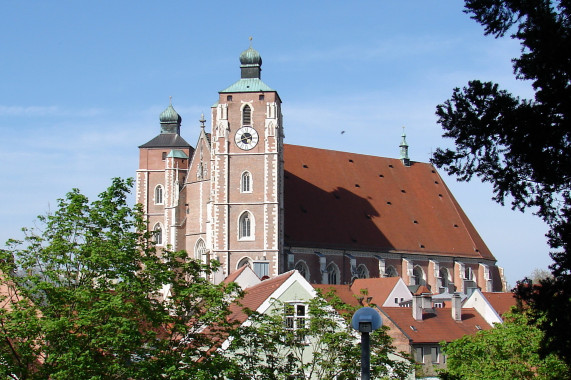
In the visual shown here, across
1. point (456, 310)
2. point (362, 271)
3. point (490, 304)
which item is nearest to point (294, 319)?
point (456, 310)

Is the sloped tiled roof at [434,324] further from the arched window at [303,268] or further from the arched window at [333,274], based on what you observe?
the arched window at [333,274]

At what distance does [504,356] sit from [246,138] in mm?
30694

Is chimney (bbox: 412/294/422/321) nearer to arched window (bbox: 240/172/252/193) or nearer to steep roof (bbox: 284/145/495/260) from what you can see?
arched window (bbox: 240/172/252/193)

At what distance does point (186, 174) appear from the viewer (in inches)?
2411

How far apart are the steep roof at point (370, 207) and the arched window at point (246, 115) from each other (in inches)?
292

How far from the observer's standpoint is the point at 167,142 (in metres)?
65.8

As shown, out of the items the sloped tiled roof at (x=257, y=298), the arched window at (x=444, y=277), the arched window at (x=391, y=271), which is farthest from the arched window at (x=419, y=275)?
the sloped tiled roof at (x=257, y=298)

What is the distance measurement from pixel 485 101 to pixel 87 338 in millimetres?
11277

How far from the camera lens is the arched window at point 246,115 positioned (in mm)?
53031

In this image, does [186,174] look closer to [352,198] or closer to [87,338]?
[352,198]

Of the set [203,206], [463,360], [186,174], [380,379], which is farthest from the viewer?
[186,174]

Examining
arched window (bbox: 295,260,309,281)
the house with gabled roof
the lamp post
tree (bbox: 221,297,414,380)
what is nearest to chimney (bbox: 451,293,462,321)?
the house with gabled roof

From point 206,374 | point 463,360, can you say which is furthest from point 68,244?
point 463,360

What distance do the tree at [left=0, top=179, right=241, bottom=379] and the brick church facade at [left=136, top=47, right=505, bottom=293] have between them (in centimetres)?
2771
